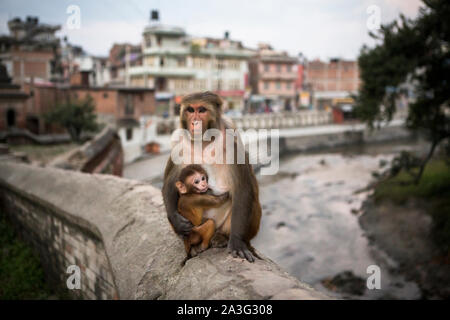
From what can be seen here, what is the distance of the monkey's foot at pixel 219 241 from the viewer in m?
3.08

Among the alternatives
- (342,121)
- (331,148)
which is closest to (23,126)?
(331,148)

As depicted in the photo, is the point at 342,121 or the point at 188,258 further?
the point at 342,121

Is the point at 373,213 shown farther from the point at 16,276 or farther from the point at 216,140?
the point at 216,140

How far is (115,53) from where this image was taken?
151 feet

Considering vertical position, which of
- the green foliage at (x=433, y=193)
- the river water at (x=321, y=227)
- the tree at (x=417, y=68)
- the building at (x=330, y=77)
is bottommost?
the river water at (x=321, y=227)

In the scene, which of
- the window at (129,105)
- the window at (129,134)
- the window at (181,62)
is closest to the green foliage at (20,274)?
the window at (129,134)

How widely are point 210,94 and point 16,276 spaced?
5873 millimetres

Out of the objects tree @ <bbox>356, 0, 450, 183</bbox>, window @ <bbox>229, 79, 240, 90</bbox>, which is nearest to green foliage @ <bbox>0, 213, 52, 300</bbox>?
tree @ <bbox>356, 0, 450, 183</bbox>

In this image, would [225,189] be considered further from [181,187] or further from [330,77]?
Result: [330,77]

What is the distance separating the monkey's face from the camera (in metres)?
2.86

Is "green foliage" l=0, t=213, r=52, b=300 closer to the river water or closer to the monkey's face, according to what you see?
the monkey's face

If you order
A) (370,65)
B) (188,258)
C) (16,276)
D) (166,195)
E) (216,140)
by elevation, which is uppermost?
(370,65)

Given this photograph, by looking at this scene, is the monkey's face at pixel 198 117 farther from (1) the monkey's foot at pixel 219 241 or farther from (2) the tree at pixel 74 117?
(2) the tree at pixel 74 117

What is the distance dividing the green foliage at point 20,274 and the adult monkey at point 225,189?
4830mm
